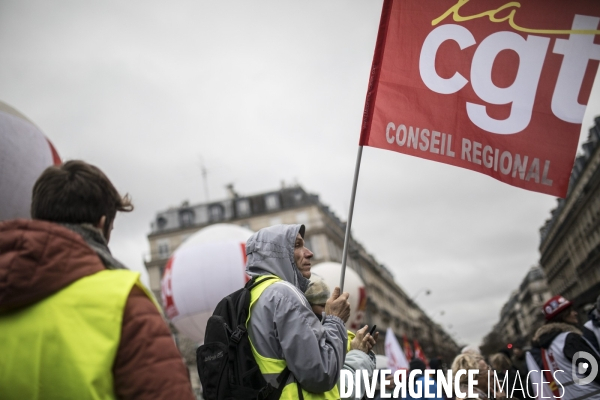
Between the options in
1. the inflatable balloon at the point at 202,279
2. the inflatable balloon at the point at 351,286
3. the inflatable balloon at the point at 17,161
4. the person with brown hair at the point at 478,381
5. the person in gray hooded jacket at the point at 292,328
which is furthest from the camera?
the inflatable balloon at the point at 351,286

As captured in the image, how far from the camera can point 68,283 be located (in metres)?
1.62

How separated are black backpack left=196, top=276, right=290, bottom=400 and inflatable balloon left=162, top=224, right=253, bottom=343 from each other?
26.1 ft

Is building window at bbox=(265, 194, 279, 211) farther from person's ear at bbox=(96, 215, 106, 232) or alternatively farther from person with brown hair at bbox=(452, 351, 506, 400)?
person's ear at bbox=(96, 215, 106, 232)

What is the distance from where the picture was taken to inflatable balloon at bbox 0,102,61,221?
3830 mm

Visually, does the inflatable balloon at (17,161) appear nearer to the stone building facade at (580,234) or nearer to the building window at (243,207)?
the building window at (243,207)

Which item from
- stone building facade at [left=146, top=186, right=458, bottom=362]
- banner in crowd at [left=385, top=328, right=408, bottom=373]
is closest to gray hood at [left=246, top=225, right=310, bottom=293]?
banner in crowd at [left=385, top=328, right=408, bottom=373]

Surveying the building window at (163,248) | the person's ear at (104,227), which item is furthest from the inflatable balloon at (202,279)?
the building window at (163,248)

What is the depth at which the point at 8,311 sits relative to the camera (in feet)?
5.35

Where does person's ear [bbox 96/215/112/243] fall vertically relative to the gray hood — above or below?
above

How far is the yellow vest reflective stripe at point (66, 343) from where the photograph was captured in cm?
153

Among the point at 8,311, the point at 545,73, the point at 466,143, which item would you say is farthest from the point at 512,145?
the point at 8,311

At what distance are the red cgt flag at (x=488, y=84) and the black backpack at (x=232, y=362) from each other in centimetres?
184

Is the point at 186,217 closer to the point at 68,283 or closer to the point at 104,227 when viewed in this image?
the point at 104,227

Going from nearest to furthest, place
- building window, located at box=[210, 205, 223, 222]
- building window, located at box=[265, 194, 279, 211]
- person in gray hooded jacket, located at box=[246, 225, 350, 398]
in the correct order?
person in gray hooded jacket, located at box=[246, 225, 350, 398], building window, located at box=[265, 194, 279, 211], building window, located at box=[210, 205, 223, 222]
